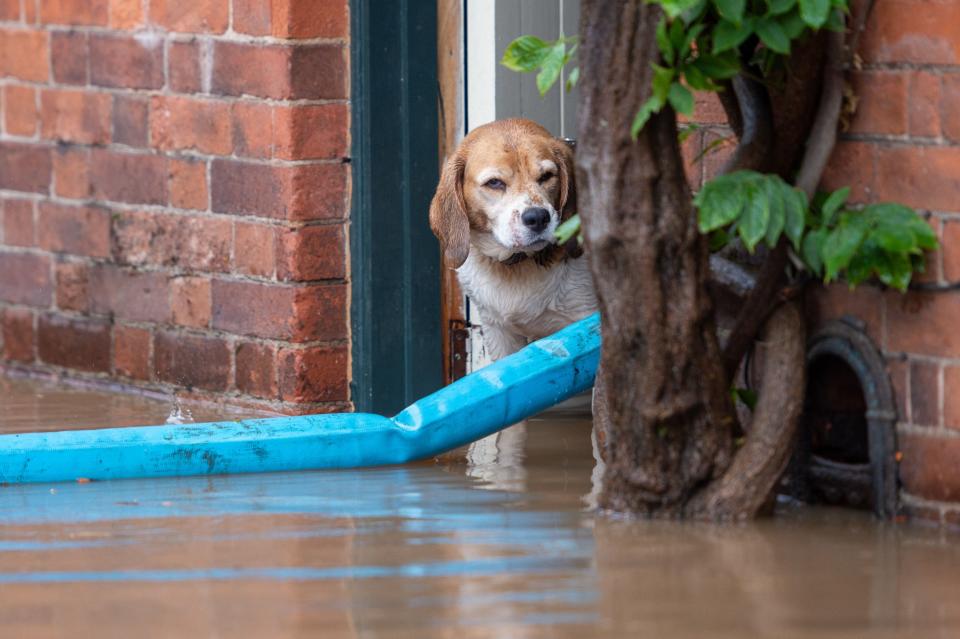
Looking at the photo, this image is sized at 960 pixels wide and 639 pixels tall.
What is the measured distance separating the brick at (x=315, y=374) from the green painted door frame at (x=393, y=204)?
0.04m

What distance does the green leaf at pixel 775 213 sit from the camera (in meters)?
3.18

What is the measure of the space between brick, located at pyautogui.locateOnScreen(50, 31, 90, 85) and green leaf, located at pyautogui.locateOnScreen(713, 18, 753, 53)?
2.87 meters

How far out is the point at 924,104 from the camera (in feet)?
10.9

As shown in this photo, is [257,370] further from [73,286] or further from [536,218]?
[536,218]

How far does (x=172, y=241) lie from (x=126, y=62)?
592 millimetres

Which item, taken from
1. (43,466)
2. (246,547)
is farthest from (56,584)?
(43,466)

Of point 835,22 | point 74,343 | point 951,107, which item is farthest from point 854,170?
point 74,343

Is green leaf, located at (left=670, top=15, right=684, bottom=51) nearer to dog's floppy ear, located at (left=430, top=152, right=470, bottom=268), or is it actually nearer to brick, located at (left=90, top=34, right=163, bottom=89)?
dog's floppy ear, located at (left=430, top=152, right=470, bottom=268)

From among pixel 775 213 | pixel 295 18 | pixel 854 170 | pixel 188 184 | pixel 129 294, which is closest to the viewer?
pixel 775 213

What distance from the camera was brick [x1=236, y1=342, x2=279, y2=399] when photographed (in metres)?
5.05

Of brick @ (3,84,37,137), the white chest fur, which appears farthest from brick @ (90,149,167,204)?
the white chest fur

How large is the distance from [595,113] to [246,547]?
109 cm

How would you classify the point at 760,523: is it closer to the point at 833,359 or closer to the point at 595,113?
the point at 833,359

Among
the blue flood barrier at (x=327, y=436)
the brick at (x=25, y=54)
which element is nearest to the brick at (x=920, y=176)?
the blue flood barrier at (x=327, y=436)
